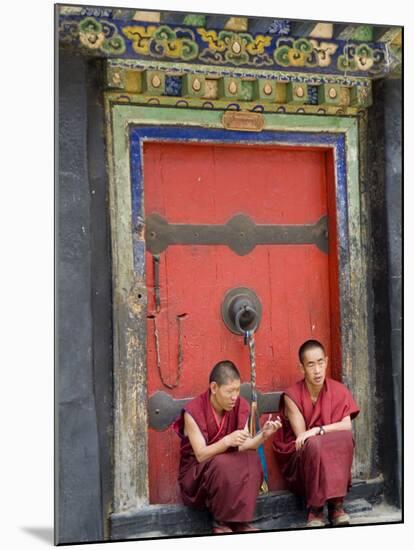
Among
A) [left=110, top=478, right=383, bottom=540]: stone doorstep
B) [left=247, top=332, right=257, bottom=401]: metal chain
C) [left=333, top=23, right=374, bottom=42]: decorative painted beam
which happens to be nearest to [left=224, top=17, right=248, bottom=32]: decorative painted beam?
[left=333, top=23, right=374, bottom=42]: decorative painted beam

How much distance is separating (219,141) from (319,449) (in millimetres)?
1570

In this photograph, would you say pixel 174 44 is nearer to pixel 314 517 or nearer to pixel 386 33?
pixel 386 33

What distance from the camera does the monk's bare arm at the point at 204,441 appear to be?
18.7 feet

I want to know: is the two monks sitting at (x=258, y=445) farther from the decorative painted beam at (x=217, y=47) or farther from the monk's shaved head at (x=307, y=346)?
the decorative painted beam at (x=217, y=47)

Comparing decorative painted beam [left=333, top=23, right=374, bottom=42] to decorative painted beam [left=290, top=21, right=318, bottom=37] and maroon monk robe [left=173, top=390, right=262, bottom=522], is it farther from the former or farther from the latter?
maroon monk robe [left=173, top=390, right=262, bottom=522]

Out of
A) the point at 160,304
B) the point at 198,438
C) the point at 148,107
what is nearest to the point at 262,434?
the point at 198,438

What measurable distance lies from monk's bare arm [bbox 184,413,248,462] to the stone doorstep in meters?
0.31

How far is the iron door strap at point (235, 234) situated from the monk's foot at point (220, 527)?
1.30m

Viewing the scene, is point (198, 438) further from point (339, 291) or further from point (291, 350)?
point (339, 291)

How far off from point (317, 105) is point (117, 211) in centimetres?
119

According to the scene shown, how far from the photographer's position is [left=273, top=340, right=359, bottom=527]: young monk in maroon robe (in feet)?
19.5

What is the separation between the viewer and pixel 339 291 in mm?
6160

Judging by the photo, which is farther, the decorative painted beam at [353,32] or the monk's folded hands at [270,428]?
the decorative painted beam at [353,32]

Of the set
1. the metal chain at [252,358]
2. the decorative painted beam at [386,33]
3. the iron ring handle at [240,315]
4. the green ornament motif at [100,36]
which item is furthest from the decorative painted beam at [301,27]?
the metal chain at [252,358]
